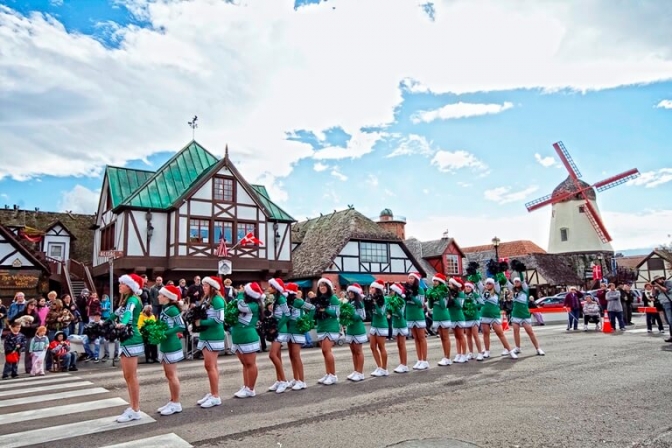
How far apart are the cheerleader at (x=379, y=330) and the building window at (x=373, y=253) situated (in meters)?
21.9

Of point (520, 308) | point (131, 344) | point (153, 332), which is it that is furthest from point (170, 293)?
point (520, 308)

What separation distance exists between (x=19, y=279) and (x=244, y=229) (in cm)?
1079

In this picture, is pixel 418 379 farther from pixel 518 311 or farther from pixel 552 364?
pixel 518 311

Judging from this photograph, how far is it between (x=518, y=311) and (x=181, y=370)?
785 centimetres

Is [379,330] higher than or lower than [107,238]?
lower

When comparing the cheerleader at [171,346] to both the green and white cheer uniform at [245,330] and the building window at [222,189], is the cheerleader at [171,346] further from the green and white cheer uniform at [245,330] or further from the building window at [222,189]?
the building window at [222,189]

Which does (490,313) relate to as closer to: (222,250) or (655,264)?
(222,250)

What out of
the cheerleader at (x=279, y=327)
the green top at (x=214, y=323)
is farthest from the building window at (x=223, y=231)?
the green top at (x=214, y=323)

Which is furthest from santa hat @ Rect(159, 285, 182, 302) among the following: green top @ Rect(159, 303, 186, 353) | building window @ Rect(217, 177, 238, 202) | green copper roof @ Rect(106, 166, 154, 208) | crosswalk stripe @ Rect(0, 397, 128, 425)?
green copper roof @ Rect(106, 166, 154, 208)

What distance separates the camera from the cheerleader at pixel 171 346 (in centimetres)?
679

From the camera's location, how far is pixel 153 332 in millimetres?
6750

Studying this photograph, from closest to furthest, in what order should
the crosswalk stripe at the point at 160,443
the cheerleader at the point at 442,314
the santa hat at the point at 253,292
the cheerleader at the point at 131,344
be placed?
the crosswalk stripe at the point at 160,443
the cheerleader at the point at 131,344
the santa hat at the point at 253,292
the cheerleader at the point at 442,314

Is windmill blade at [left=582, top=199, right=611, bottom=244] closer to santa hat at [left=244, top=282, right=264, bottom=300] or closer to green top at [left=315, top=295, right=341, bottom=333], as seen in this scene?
green top at [left=315, top=295, right=341, bottom=333]

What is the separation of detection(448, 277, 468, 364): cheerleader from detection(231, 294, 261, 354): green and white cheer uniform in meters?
4.99
